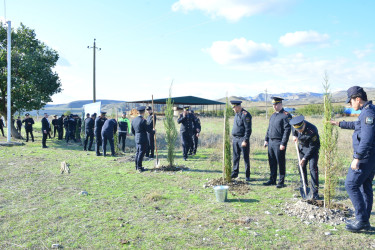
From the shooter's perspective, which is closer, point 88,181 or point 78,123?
point 88,181

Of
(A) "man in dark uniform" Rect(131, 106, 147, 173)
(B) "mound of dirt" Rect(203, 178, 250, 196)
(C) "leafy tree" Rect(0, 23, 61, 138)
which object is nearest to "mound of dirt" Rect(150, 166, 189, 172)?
(A) "man in dark uniform" Rect(131, 106, 147, 173)

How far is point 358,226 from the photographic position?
166 inches

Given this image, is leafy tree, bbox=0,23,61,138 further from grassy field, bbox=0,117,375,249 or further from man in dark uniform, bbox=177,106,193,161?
man in dark uniform, bbox=177,106,193,161

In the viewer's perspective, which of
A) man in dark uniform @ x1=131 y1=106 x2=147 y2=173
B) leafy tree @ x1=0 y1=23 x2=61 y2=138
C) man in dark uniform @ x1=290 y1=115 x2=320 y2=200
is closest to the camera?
man in dark uniform @ x1=290 y1=115 x2=320 y2=200

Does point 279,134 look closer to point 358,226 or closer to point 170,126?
point 358,226

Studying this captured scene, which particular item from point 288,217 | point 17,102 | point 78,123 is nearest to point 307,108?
point 78,123

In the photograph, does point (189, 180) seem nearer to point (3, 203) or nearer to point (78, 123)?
point (3, 203)

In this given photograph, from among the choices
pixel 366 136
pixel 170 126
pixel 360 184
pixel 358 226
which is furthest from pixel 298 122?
pixel 170 126

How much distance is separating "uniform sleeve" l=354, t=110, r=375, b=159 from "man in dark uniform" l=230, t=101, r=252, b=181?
11.2 feet

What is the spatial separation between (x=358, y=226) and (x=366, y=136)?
1388mm

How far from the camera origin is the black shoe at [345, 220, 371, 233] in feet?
13.8

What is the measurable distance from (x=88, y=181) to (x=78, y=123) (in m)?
11.7

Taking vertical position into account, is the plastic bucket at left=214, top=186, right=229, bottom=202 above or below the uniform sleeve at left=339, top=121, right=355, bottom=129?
below

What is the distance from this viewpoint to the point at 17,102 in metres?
16.6
